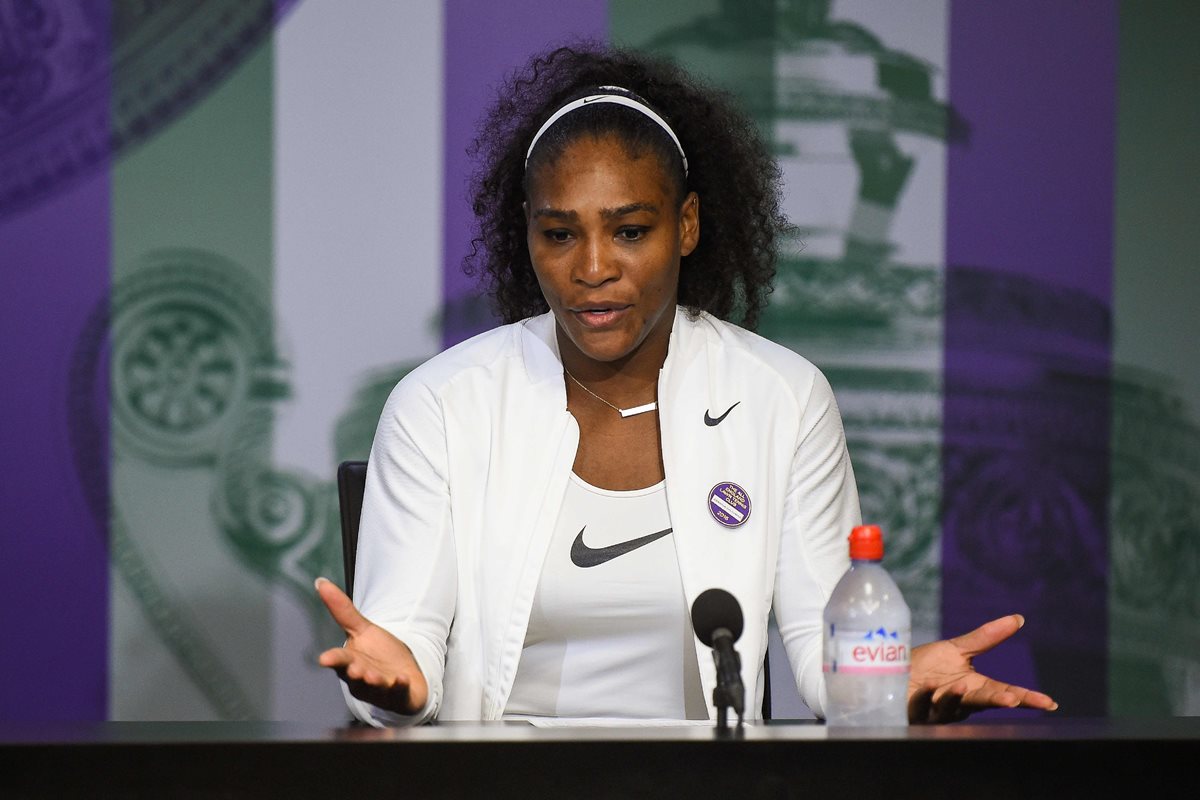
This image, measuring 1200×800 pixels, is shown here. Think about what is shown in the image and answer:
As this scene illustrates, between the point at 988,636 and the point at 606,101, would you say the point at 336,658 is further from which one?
the point at 606,101

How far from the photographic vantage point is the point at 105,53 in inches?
116

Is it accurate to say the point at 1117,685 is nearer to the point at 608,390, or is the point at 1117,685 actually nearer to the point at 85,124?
the point at 608,390

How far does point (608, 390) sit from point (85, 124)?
1.56 metres

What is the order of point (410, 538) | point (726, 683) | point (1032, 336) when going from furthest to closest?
point (1032, 336), point (410, 538), point (726, 683)

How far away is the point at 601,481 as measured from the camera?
199 centimetres

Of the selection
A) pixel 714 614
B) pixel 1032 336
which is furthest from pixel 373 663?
pixel 1032 336

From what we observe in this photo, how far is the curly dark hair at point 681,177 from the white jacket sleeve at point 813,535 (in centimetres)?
31

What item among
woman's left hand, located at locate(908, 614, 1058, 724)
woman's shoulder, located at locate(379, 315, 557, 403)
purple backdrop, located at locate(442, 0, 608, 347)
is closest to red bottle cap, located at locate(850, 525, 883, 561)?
woman's left hand, located at locate(908, 614, 1058, 724)

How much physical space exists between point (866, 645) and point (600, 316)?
0.74m

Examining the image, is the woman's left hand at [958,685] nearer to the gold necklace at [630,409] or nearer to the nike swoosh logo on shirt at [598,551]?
the nike swoosh logo on shirt at [598,551]

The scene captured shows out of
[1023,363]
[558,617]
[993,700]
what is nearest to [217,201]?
[558,617]

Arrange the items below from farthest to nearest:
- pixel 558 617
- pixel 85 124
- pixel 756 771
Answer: pixel 85 124, pixel 558 617, pixel 756 771

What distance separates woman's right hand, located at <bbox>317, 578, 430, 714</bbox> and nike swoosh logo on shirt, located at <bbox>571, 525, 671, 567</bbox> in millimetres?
301

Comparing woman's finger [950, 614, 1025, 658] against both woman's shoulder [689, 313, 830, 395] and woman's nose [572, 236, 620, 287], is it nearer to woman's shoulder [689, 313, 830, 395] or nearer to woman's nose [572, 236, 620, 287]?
woman's shoulder [689, 313, 830, 395]
